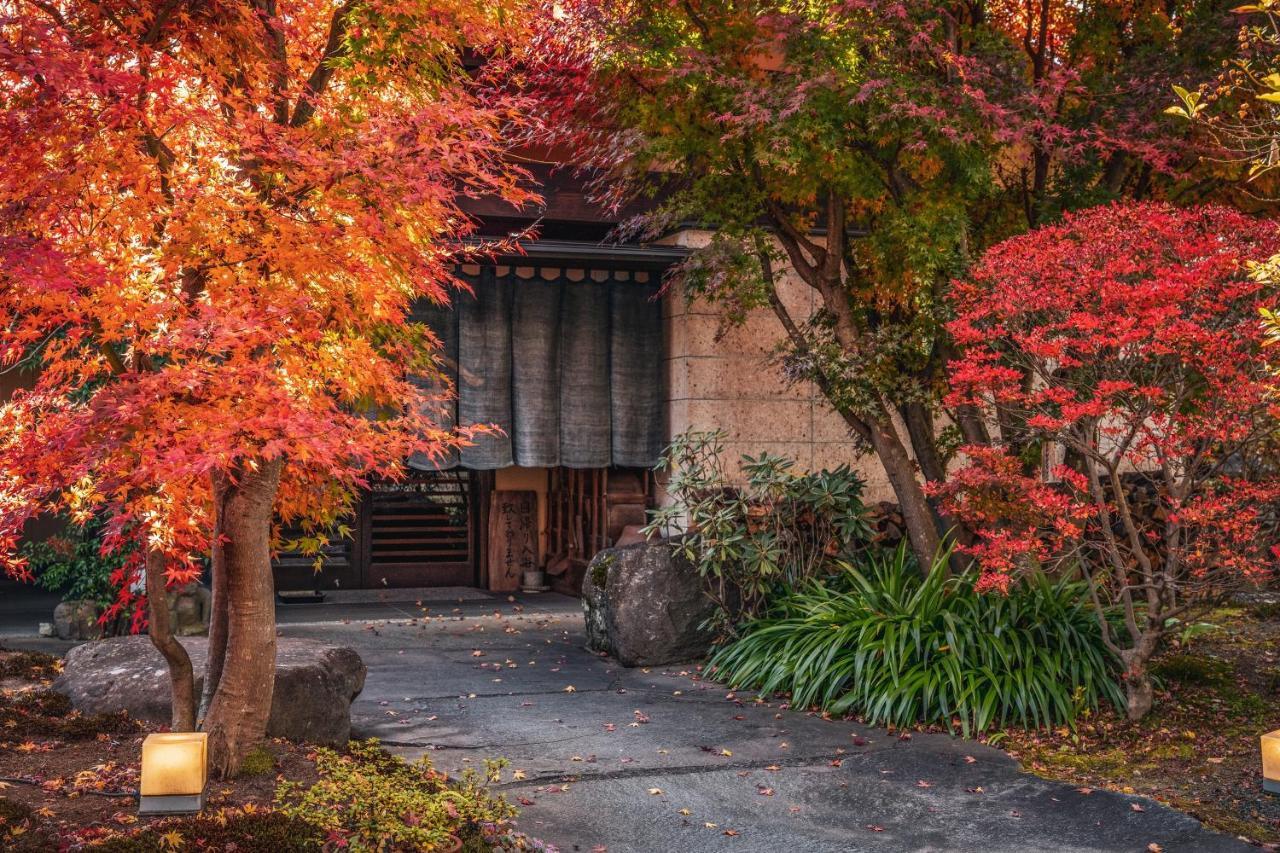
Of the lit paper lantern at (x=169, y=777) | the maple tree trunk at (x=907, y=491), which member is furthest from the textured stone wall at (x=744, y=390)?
the lit paper lantern at (x=169, y=777)

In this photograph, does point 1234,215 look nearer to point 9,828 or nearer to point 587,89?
point 587,89

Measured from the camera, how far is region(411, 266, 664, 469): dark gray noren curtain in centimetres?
1223

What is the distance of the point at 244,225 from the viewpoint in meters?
4.93

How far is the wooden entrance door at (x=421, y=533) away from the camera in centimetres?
1473

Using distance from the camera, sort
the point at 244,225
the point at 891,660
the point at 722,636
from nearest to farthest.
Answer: the point at 244,225 < the point at 891,660 < the point at 722,636

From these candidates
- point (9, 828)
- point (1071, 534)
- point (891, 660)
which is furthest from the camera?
point (891, 660)

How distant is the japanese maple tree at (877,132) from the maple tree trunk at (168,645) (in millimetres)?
5105

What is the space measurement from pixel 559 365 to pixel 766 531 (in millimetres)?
3662

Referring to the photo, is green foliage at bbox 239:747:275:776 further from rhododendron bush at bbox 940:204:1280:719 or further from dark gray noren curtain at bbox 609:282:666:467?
dark gray noren curtain at bbox 609:282:666:467

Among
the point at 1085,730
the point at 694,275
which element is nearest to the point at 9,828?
the point at 1085,730

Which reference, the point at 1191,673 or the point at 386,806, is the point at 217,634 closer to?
the point at 386,806

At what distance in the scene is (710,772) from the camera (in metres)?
6.54

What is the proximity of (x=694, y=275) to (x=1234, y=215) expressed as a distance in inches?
169

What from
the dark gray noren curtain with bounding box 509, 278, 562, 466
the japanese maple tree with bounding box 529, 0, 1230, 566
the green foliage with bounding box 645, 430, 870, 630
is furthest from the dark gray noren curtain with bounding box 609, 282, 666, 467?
the green foliage with bounding box 645, 430, 870, 630
